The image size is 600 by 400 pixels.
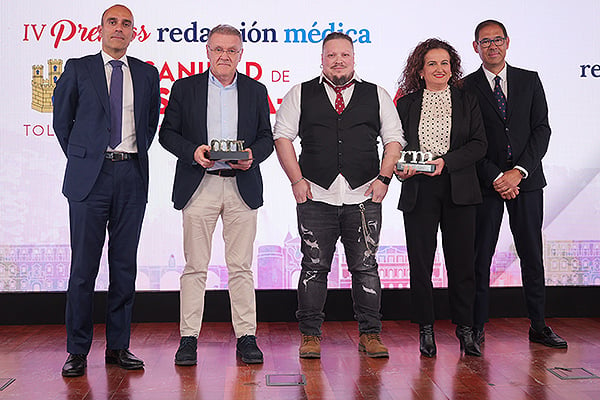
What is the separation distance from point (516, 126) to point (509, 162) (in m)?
0.20

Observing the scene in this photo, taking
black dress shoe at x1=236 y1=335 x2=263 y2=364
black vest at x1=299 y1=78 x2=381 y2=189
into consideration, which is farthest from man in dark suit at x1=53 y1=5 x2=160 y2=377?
black vest at x1=299 y1=78 x2=381 y2=189

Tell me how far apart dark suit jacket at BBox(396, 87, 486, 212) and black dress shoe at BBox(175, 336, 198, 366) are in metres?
1.29

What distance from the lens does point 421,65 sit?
400cm

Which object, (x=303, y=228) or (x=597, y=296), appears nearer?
(x=303, y=228)

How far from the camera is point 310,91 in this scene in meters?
3.99

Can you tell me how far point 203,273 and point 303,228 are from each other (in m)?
0.56

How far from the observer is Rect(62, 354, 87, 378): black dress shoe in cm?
359

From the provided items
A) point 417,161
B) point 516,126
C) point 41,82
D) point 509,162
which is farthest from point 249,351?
point 41,82

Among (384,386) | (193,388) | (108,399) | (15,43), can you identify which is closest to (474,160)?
(384,386)

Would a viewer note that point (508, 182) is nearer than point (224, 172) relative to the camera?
No

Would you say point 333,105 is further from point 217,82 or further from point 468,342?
point 468,342

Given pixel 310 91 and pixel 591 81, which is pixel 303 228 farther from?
pixel 591 81

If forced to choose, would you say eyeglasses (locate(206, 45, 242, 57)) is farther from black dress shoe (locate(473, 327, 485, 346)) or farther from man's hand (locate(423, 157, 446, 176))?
black dress shoe (locate(473, 327, 485, 346))

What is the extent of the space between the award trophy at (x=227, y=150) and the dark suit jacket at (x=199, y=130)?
11cm
